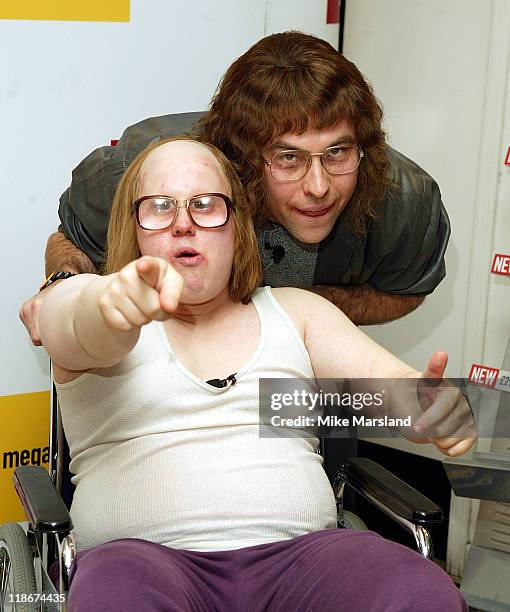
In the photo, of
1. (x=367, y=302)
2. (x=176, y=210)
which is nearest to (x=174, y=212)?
(x=176, y=210)

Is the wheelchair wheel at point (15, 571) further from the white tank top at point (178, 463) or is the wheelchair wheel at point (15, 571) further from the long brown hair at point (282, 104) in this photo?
the long brown hair at point (282, 104)

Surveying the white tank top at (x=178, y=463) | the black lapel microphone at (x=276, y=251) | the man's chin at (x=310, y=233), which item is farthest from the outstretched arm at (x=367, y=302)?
the white tank top at (x=178, y=463)

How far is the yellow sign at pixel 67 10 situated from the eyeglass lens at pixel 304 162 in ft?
2.72

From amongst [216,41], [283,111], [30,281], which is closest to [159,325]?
[283,111]

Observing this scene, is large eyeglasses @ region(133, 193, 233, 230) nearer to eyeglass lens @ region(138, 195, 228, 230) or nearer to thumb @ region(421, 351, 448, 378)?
eyeglass lens @ region(138, 195, 228, 230)

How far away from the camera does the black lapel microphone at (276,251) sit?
1885 mm

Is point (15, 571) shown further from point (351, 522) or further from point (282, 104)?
point (282, 104)

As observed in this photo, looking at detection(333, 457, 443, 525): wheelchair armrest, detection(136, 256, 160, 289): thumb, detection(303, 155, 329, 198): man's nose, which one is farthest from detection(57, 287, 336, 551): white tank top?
detection(136, 256, 160, 289): thumb

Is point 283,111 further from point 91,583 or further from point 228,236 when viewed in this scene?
point 91,583

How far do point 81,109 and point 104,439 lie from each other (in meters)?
1.12

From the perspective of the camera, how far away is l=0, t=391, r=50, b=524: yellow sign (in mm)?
2268

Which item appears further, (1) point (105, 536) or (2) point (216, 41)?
(2) point (216, 41)

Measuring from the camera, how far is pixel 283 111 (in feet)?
5.40

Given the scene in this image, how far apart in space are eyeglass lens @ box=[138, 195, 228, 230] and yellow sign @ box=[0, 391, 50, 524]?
0.98 m
